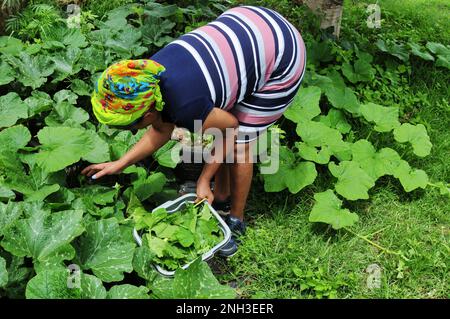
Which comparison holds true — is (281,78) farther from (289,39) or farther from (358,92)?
(358,92)

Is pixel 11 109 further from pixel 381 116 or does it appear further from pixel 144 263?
pixel 381 116

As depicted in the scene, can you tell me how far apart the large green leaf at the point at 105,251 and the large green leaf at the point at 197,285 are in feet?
0.77

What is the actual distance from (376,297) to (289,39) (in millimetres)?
1424

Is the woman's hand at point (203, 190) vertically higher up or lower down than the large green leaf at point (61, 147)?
lower down

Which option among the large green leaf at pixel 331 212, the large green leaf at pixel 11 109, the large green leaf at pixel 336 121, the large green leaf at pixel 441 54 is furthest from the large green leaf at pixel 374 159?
the large green leaf at pixel 11 109

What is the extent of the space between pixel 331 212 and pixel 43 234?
5.17ft

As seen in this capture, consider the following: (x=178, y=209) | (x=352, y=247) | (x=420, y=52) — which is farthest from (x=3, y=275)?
(x=420, y=52)

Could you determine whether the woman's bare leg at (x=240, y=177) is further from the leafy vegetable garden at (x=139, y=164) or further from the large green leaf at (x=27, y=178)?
the large green leaf at (x=27, y=178)

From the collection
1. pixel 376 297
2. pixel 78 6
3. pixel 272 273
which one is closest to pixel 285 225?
pixel 272 273

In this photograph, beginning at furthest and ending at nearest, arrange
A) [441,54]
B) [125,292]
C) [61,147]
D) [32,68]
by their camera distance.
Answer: [441,54], [32,68], [61,147], [125,292]

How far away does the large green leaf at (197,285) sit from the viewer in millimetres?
2223

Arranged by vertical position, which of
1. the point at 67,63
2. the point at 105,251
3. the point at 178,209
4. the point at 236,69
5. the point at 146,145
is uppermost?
the point at 236,69

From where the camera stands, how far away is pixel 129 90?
2076 mm

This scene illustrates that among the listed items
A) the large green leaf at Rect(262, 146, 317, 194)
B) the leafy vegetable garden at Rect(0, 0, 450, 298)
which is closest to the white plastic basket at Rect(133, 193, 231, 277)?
the leafy vegetable garden at Rect(0, 0, 450, 298)
